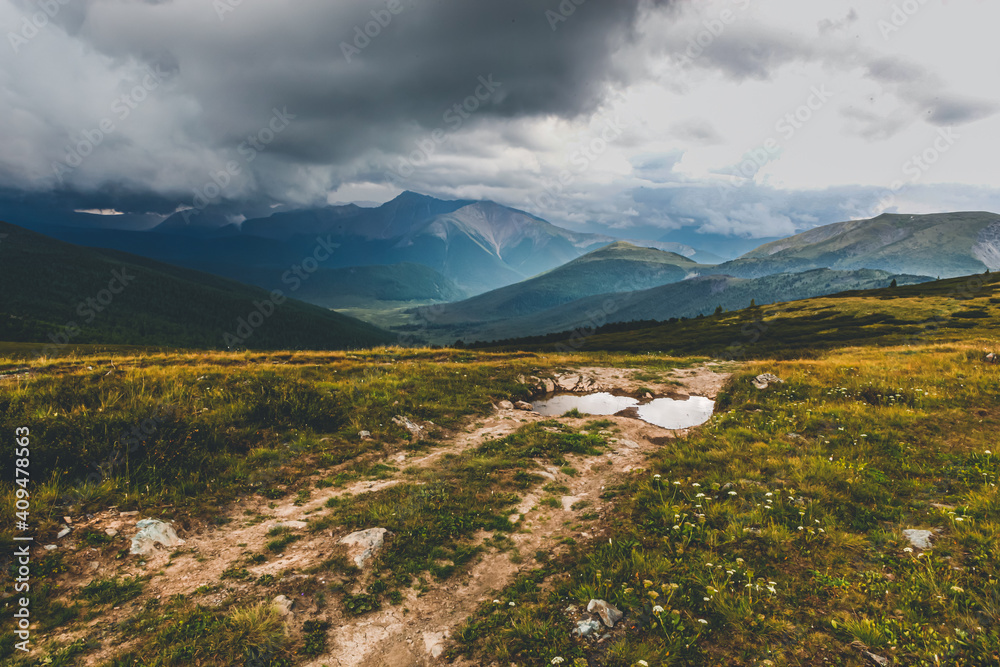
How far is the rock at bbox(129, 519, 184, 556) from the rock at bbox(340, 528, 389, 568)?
12.5ft

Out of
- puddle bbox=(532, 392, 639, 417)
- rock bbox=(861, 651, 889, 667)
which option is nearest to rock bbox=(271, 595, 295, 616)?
rock bbox=(861, 651, 889, 667)

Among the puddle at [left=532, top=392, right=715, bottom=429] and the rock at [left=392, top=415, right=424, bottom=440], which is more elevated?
the rock at [left=392, top=415, right=424, bottom=440]

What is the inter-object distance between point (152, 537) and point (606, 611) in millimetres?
9776

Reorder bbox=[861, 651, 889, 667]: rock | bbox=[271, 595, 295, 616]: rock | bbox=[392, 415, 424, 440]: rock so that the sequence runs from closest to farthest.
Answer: bbox=[861, 651, 889, 667]: rock, bbox=[271, 595, 295, 616]: rock, bbox=[392, 415, 424, 440]: rock

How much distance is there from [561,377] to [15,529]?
2503 cm

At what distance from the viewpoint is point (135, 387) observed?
14023 mm

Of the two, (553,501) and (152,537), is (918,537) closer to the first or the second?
(553,501)

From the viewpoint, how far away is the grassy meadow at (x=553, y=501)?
244 inches

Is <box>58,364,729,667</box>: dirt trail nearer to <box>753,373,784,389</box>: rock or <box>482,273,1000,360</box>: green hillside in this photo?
<box>753,373,784,389</box>: rock

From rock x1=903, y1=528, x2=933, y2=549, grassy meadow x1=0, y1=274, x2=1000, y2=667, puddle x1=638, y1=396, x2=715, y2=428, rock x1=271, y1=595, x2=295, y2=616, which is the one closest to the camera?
grassy meadow x1=0, y1=274, x2=1000, y2=667

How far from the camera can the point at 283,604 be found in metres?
7.19

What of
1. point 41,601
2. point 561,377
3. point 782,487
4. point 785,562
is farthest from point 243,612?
point 561,377

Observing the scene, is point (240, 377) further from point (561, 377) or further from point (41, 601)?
point (561, 377)

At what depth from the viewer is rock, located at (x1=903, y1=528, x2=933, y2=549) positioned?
754cm
